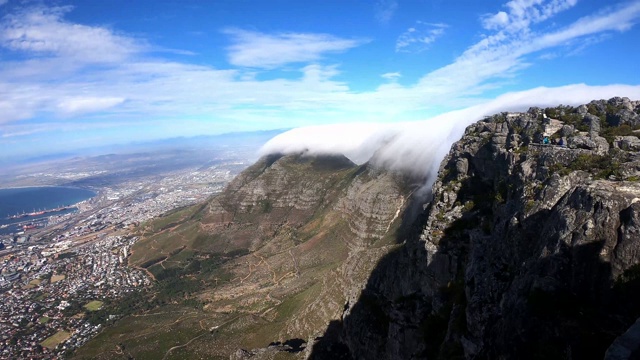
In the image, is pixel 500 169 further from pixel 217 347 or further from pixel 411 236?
pixel 217 347

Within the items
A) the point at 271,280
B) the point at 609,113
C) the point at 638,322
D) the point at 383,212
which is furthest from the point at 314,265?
the point at 638,322

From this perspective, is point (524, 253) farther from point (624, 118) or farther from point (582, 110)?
point (582, 110)

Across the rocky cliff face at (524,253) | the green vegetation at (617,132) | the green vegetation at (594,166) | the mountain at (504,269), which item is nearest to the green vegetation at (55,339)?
the mountain at (504,269)

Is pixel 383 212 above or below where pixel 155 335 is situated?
above

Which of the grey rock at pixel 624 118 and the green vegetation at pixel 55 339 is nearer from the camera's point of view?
the grey rock at pixel 624 118

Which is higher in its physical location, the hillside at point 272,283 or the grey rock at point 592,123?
the grey rock at point 592,123

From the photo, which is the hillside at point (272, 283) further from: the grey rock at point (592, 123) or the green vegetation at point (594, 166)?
the grey rock at point (592, 123)
